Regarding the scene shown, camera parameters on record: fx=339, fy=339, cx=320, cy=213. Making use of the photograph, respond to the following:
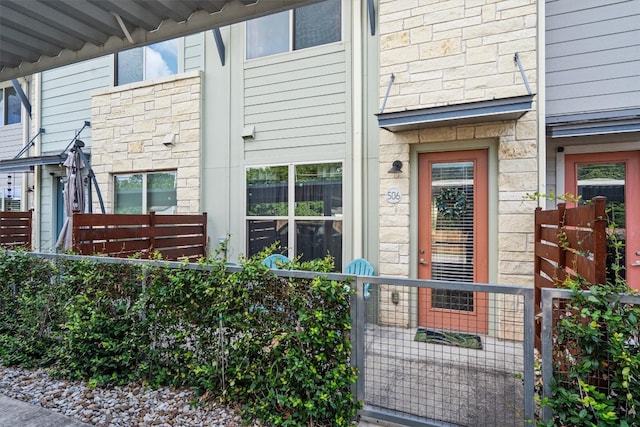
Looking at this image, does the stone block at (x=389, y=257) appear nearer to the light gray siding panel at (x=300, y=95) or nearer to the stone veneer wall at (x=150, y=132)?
the light gray siding panel at (x=300, y=95)

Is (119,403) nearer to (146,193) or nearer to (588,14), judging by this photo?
(146,193)

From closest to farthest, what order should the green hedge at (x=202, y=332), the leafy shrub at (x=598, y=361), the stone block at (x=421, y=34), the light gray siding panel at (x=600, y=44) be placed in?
the leafy shrub at (x=598, y=361), the green hedge at (x=202, y=332), the light gray siding panel at (x=600, y=44), the stone block at (x=421, y=34)

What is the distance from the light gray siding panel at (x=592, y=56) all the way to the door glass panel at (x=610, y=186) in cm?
70

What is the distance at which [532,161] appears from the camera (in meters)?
3.86

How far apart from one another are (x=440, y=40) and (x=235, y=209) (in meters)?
3.89

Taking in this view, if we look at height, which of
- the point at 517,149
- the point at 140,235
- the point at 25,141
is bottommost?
the point at 140,235

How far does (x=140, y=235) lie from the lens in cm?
470

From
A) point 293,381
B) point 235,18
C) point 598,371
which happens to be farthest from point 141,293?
point 598,371

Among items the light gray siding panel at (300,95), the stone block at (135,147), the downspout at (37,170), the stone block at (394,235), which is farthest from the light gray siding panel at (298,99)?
the downspout at (37,170)

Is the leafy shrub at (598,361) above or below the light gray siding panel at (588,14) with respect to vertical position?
below

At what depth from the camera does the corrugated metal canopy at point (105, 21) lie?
8.41 ft

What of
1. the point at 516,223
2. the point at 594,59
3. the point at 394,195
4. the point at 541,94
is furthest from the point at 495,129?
the point at 594,59

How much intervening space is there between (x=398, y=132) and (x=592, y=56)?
2.44 meters

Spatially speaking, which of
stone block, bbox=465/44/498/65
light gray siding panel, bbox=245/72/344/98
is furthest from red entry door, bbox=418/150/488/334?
light gray siding panel, bbox=245/72/344/98
